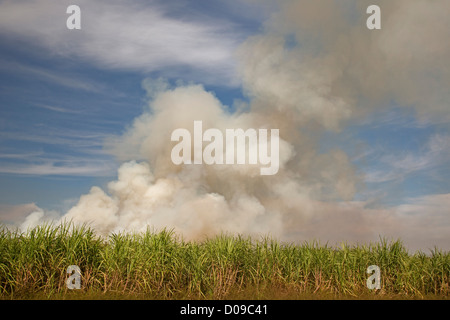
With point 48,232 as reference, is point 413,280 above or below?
below

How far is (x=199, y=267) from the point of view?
40.1ft

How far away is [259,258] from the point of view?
A: 44.4ft

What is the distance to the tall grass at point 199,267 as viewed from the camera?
1197 cm

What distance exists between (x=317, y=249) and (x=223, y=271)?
393 cm

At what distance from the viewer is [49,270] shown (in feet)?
40.4

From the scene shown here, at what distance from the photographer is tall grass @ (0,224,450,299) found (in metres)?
12.0
